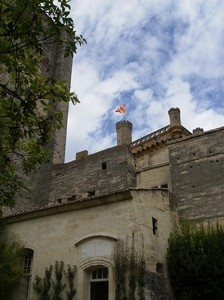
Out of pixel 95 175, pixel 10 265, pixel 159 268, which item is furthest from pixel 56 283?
pixel 95 175

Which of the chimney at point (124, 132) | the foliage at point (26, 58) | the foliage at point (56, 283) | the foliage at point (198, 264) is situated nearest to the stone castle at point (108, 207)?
the foliage at point (56, 283)

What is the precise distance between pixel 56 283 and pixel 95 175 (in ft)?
28.7

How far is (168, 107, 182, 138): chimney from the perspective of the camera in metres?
25.3

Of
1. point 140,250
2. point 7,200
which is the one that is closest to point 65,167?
point 140,250

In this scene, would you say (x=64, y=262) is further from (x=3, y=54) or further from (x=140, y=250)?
(x=3, y=54)

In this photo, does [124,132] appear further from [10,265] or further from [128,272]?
[128,272]

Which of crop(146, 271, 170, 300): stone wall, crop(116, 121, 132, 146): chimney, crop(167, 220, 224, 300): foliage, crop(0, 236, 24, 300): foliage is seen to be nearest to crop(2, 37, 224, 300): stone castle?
crop(146, 271, 170, 300): stone wall

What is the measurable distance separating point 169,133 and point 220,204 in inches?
447

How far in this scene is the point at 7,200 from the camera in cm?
764

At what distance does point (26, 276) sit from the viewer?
14086mm

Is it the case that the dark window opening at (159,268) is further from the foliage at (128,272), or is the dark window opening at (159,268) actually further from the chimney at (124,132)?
the chimney at (124,132)

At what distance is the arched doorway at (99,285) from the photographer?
479 inches

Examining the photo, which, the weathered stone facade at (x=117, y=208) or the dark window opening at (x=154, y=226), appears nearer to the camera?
Result: the weathered stone facade at (x=117, y=208)

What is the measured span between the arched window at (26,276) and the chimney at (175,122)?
1446 cm
